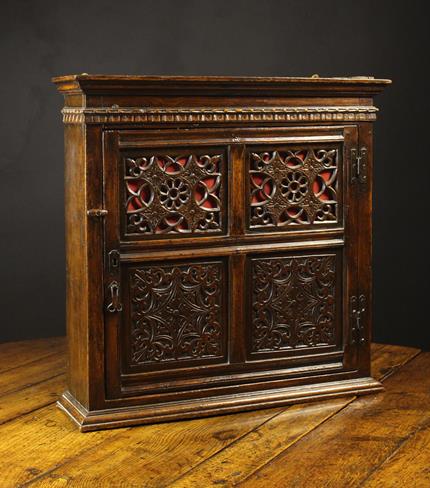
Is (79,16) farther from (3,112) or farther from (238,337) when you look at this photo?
(238,337)

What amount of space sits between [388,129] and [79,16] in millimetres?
1564

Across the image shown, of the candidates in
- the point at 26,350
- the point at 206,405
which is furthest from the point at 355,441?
the point at 26,350

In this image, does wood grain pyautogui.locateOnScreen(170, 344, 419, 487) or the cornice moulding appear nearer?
wood grain pyautogui.locateOnScreen(170, 344, 419, 487)

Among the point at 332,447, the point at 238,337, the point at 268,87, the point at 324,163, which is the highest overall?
the point at 268,87

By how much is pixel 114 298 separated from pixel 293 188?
749mm

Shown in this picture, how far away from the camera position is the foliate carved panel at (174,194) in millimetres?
3254

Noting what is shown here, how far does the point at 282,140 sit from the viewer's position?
3420 mm

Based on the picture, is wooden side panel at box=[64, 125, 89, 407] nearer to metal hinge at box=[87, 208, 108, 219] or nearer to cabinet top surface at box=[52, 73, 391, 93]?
metal hinge at box=[87, 208, 108, 219]

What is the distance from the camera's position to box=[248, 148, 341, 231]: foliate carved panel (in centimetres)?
342

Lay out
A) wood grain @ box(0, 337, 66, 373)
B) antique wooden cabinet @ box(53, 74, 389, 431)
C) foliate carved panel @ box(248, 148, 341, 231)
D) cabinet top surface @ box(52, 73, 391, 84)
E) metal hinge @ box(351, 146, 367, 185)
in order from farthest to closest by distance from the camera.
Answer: wood grain @ box(0, 337, 66, 373) < metal hinge @ box(351, 146, 367, 185) < foliate carved panel @ box(248, 148, 341, 231) < antique wooden cabinet @ box(53, 74, 389, 431) < cabinet top surface @ box(52, 73, 391, 84)

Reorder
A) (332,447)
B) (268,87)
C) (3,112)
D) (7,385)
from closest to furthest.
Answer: (332,447) < (268,87) < (7,385) < (3,112)

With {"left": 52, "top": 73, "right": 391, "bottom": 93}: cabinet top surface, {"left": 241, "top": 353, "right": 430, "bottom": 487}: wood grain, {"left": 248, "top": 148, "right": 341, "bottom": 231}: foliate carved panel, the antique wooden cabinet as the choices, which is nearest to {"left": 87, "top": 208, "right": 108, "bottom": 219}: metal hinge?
the antique wooden cabinet

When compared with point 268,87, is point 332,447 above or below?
below

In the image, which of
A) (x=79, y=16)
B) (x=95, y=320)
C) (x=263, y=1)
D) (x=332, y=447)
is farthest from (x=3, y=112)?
(x=332, y=447)
